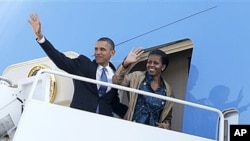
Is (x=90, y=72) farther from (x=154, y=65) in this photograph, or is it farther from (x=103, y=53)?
(x=154, y=65)

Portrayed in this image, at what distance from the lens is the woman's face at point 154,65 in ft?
10.9

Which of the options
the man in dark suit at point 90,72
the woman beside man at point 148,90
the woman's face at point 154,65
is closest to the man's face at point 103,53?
the man in dark suit at point 90,72

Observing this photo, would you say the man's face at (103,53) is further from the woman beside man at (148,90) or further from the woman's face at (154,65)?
the woman's face at (154,65)

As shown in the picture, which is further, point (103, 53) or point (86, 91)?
point (103, 53)

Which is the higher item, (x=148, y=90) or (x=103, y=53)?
(x=103, y=53)

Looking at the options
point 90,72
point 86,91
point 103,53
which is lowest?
point 86,91

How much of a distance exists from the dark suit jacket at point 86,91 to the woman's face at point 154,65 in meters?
0.25

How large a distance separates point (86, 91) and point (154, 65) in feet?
1.48

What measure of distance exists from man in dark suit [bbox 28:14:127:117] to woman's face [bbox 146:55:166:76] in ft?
0.78

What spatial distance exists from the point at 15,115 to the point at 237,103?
1297 mm

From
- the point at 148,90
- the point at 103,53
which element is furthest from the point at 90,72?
the point at 148,90

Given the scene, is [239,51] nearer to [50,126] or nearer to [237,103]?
[237,103]

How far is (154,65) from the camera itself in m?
3.33

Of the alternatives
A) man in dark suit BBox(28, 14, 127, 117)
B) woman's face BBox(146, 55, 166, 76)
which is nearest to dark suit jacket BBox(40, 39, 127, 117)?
man in dark suit BBox(28, 14, 127, 117)
